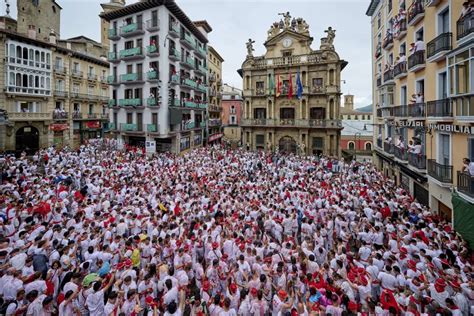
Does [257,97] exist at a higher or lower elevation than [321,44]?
lower

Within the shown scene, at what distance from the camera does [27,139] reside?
31.6 metres

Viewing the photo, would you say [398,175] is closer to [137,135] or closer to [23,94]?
[137,135]

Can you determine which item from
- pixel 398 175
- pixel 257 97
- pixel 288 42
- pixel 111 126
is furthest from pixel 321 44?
pixel 111 126

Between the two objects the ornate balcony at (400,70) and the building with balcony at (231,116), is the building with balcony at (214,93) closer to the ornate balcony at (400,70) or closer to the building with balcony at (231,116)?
the building with balcony at (231,116)

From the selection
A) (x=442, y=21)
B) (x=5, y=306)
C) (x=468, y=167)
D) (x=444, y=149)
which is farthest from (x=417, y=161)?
(x=5, y=306)

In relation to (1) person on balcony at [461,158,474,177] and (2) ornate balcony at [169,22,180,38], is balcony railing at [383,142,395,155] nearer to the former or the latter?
(1) person on balcony at [461,158,474,177]

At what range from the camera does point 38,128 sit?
3253cm

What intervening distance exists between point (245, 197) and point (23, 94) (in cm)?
3098

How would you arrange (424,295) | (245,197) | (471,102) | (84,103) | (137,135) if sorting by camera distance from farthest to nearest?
(84,103)
(137,135)
(245,197)
(471,102)
(424,295)

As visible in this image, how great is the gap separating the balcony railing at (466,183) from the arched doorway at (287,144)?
28210 millimetres

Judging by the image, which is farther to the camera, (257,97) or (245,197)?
(257,97)

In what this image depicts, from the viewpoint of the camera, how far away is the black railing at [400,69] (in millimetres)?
17859

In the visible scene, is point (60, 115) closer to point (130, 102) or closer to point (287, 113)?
point (130, 102)

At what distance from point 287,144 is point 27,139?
3343cm
